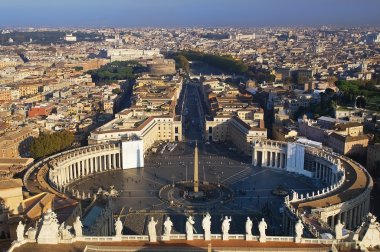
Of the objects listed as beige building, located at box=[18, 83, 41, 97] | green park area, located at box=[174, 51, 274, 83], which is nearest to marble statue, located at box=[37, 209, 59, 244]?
beige building, located at box=[18, 83, 41, 97]

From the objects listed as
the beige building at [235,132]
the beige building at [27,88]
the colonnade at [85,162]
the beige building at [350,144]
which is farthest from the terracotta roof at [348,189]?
the beige building at [27,88]

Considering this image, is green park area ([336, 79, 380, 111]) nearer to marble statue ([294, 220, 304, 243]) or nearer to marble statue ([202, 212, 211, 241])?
marble statue ([294, 220, 304, 243])

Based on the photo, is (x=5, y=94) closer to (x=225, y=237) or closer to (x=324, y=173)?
(x=324, y=173)

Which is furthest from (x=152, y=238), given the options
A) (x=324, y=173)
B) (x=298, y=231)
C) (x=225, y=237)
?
(x=324, y=173)

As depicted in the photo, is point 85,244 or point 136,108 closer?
point 85,244

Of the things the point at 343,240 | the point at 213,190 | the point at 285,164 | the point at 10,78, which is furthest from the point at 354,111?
the point at 10,78

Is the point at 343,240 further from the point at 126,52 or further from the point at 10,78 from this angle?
the point at 126,52
